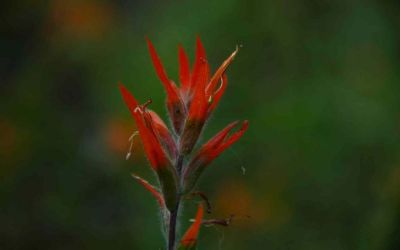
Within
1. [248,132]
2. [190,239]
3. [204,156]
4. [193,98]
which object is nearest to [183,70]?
[193,98]

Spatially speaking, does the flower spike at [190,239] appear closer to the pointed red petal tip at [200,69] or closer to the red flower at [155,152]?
the red flower at [155,152]

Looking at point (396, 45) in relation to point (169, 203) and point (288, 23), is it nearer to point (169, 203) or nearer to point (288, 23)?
point (288, 23)

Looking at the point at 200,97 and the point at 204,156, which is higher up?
the point at 200,97

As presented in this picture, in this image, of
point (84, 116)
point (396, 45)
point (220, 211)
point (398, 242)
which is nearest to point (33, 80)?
point (84, 116)

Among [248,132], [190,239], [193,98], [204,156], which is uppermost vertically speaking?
[193,98]

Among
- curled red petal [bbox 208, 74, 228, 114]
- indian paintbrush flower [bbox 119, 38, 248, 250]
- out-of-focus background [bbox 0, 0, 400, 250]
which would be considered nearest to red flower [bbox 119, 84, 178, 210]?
indian paintbrush flower [bbox 119, 38, 248, 250]

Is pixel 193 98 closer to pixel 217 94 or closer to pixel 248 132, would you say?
pixel 217 94

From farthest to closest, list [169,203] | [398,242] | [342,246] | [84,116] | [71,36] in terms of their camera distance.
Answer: [71,36]
[84,116]
[342,246]
[398,242]
[169,203]

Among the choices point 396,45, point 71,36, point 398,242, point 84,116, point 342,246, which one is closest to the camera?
point 398,242
